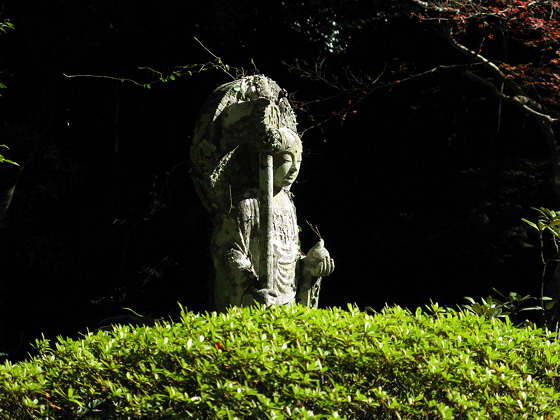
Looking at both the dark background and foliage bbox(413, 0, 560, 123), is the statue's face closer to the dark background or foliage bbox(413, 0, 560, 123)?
the dark background

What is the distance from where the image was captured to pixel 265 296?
362cm

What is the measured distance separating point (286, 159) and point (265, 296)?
0.84 meters

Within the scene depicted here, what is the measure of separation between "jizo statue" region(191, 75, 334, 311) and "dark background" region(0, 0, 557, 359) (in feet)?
7.00

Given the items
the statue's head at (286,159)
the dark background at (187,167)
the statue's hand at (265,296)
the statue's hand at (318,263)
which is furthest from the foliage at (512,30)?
the statue's hand at (265,296)

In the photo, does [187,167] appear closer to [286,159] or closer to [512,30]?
[286,159]

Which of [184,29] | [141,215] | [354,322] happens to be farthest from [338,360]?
[184,29]

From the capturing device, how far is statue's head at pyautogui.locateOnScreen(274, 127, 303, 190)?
154 inches

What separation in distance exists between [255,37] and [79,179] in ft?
7.28

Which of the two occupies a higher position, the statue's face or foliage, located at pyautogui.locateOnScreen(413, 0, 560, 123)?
foliage, located at pyautogui.locateOnScreen(413, 0, 560, 123)

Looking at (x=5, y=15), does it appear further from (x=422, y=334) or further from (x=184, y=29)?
(x=422, y=334)

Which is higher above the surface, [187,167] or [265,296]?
[187,167]

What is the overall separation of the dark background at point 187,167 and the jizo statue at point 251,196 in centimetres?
213

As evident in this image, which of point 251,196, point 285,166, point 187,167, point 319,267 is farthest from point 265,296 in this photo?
point 187,167

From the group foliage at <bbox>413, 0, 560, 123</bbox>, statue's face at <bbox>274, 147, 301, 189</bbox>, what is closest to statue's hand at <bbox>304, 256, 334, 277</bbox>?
statue's face at <bbox>274, 147, 301, 189</bbox>
